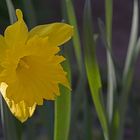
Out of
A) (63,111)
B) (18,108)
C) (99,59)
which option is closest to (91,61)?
(63,111)

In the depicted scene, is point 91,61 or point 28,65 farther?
point 91,61

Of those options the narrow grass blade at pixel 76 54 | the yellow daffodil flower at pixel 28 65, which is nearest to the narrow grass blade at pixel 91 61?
the narrow grass blade at pixel 76 54

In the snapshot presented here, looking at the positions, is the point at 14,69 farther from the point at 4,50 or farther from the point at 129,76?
the point at 129,76

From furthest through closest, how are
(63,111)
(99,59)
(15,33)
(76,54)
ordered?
(99,59) < (76,54) < (63,111) < (15,33)

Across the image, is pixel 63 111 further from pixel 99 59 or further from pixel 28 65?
pixel 99 59

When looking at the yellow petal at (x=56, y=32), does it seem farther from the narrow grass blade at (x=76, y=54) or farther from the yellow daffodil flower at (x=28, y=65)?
the narrow grass blade at (x=76, y=54)

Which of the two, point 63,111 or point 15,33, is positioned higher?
point 15,33

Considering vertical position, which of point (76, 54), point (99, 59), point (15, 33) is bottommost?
point (99, 59)

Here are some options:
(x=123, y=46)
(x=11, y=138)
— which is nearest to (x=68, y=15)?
(x=11, y=138)

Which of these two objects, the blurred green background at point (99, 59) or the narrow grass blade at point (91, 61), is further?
the blurred green background at point (99, 59)
